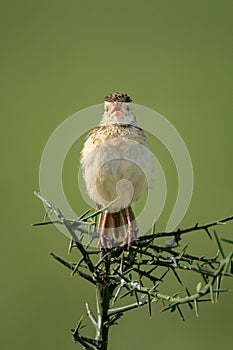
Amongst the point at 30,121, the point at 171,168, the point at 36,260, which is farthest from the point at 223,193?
the point at 30,121

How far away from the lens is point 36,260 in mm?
7219

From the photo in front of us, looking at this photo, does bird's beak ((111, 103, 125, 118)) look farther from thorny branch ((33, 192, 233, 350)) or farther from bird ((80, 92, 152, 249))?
thorny branch ((33, 192, 233, 350))

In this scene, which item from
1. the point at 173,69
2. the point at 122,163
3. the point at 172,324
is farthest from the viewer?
the point at 173,69

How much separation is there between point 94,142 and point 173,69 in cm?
819

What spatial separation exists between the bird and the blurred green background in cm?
212

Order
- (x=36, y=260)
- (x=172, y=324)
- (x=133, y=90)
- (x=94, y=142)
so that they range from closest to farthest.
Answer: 1. (x=94, y=142)
2. (x=172, y=324)
3. (x=36, y=260)
4. (x=133, y=90)

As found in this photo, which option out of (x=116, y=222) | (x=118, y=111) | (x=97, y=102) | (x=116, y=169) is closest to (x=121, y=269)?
(x=116, y=222)

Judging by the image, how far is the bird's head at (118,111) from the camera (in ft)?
13.5

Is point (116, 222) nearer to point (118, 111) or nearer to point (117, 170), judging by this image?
point (117, 170)

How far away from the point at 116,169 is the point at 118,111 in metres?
0.60

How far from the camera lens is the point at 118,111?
4.19 meters

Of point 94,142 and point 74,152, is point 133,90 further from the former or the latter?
point 94,142

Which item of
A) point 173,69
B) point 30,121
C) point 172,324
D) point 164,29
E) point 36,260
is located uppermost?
point 164,29

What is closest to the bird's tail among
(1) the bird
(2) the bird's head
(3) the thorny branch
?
(1) the bird
